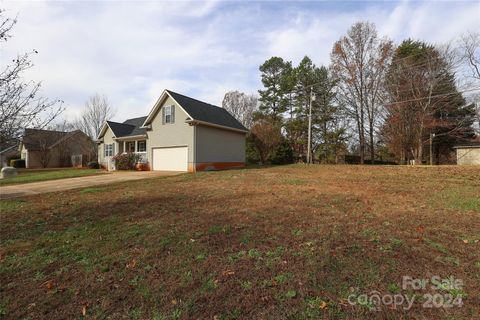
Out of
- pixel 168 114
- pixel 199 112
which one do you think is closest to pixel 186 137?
pixel 199 112

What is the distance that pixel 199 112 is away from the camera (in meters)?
20.1

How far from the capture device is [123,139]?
23.6 m

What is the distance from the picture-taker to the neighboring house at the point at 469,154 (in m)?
22.3

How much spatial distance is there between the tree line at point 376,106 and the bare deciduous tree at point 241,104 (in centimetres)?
859

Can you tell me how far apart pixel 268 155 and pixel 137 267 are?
2396 centimetres

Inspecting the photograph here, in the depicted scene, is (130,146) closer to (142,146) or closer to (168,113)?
(142,146)

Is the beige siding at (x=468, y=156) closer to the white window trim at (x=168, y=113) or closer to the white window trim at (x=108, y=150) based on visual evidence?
the white window trim at (x=168, y=113)

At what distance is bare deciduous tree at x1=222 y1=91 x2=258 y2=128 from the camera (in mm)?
40281

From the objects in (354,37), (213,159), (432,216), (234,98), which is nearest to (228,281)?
(432,216)

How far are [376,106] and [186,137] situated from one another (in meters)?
20.0

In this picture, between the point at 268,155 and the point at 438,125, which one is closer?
the point at 438,125

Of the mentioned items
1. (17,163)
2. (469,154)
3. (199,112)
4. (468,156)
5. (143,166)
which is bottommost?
(143,166)

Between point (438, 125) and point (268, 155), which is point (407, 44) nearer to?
point (438, 125)

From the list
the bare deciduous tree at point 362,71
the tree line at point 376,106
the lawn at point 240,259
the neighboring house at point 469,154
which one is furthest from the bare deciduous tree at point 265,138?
the lawn at point 240,259
